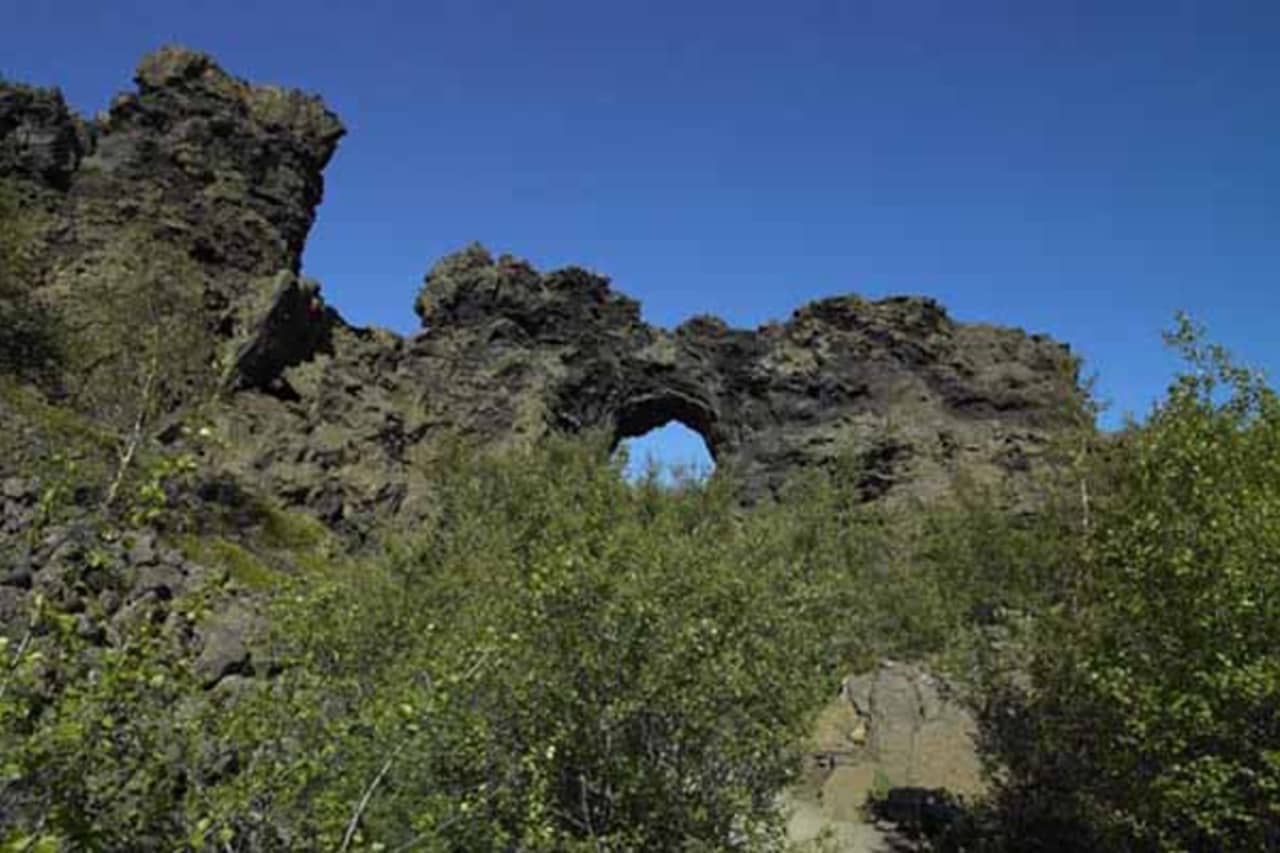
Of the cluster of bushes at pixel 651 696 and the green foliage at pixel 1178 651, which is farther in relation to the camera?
the green foliage at pixel 1178 651

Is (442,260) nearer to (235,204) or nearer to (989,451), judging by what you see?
(235,204)

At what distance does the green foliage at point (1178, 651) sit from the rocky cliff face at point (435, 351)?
104 feet

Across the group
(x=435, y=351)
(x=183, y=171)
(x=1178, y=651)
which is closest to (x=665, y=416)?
(x=435, y=351)

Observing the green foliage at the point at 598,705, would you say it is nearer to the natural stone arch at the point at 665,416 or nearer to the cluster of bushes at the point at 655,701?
the cluster of bushes at the point at 655,701

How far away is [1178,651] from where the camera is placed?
12.5 metres

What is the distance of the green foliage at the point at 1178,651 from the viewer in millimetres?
11664

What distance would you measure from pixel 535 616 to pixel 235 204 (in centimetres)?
5784

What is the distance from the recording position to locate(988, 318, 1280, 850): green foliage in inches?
459

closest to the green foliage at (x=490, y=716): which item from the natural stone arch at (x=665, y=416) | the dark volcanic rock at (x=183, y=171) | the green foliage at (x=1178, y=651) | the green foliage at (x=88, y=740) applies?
the green foliage at (x=88, y=740)

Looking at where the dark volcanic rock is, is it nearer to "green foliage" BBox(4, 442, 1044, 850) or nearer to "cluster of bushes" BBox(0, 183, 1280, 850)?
"green foliage" BBox(4, 442, 1044, 850)

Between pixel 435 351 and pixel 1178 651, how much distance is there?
6743cm

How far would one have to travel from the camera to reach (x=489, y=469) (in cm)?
5709

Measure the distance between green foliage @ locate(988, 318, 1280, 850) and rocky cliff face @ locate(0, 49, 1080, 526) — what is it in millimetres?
31834

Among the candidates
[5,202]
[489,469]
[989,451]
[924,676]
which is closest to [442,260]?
[489,469]
